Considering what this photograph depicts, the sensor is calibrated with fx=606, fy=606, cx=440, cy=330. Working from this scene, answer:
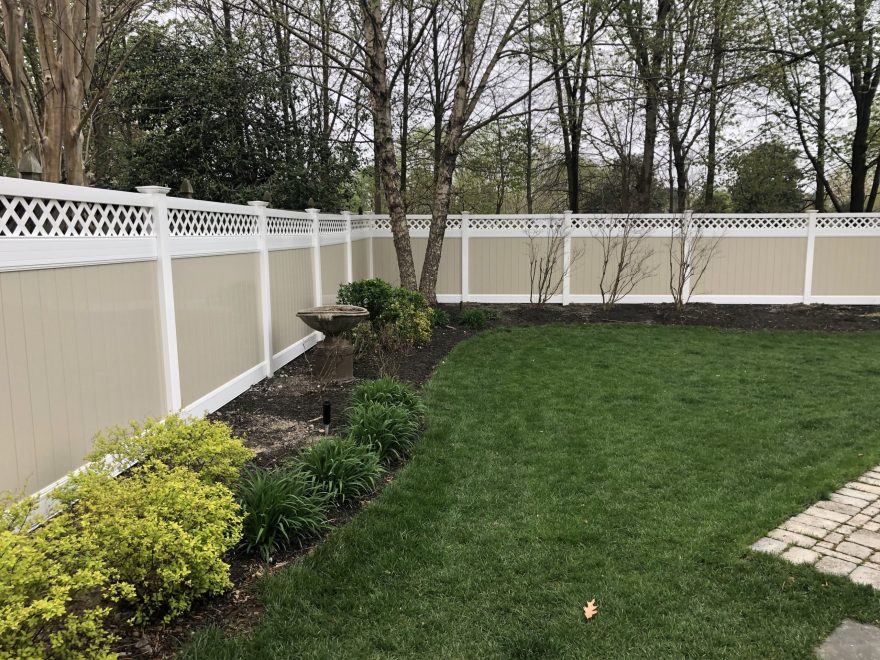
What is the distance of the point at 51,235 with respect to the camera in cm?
285

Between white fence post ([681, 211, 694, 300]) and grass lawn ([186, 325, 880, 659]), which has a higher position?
white fence post ([681, 211, 694, 300])

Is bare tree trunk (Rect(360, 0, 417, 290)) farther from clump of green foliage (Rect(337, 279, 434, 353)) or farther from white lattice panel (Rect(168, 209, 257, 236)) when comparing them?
white lattice panel (Rect(168, 209, 257, 236))

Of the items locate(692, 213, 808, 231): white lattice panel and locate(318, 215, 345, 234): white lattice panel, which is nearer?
locate(318, 215, 345, 234): white lattice panel

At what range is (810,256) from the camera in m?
10.7

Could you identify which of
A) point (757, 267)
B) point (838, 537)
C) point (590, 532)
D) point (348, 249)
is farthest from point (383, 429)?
point (757, 267)

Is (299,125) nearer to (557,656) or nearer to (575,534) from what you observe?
(575,534)

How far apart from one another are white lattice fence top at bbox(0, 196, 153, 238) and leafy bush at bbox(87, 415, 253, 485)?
999 mm

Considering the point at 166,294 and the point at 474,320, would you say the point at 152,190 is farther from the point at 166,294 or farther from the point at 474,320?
the point at 474,320

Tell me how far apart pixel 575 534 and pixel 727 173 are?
1392cm

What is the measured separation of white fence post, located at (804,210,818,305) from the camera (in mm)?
10547

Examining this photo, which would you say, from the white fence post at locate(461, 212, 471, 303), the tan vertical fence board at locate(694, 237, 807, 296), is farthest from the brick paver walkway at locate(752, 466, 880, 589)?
the white fence post at locate(461, 212, 471, 303)

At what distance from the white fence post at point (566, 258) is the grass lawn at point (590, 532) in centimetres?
494

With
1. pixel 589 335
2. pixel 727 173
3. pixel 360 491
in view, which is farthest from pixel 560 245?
pixel 360 491

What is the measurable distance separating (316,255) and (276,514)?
490 cm
